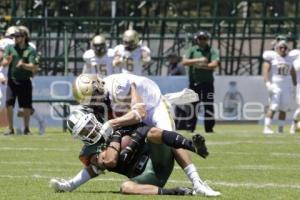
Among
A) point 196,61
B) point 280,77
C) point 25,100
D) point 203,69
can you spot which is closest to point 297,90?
point 280,77

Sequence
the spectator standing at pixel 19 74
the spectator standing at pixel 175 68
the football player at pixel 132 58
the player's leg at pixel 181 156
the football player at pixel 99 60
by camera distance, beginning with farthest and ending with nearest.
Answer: the spectator standing at pixel 175 68 → the football player at pixel 99 60 → the football player at pixel 132 58 → the spectator standing at pixel 19 74 → the player's leg at pixel 181 156

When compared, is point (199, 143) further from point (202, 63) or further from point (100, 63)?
point (100, 63)

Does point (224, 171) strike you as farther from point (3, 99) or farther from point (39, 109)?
point (39, 109)

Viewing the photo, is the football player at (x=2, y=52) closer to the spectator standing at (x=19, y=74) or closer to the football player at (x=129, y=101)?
the spectator standing at (x=19, y=74)

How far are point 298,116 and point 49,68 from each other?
6393 millimetres

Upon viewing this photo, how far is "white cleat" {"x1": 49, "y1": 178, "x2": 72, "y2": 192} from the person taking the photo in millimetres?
7703

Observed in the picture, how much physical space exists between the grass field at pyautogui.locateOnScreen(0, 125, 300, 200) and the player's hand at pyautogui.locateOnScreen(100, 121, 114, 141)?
1.44ft

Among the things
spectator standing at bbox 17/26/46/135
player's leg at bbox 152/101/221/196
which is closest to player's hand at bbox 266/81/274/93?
spectator standing at bbox 17/26/46/135

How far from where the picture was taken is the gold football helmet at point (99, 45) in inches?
644

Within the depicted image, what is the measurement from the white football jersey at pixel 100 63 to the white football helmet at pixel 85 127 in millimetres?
8992

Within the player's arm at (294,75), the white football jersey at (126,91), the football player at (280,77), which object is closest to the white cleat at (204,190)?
the white football jersey at (126,91)

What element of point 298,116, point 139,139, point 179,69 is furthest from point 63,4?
point 139,139

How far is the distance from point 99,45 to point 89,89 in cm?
880

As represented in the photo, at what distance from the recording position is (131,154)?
762 centimetres
